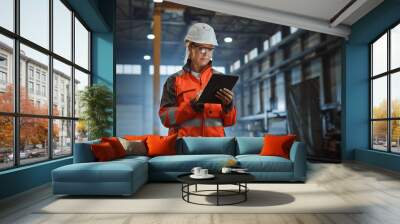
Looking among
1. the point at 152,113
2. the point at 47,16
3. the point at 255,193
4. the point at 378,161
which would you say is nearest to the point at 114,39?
the point at 152,113

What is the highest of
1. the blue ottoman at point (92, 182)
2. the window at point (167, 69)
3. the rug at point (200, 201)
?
the window at point (167, 69)

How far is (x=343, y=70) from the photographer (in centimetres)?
825

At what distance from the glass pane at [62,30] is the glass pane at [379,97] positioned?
6.30 metres

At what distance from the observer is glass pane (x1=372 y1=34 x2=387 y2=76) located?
7426 millimetres

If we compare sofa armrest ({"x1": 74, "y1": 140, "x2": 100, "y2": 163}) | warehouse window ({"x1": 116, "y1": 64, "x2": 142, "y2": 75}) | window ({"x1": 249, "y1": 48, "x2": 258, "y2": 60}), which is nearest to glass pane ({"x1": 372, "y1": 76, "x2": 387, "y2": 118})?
window ({"x1": 249, "y1": 48, "x2": 258, "y2": 60})

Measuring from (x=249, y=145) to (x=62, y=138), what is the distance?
321cm

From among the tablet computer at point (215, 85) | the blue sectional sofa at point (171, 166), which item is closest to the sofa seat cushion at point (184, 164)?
the blue sectional sofa at point (171, 166)

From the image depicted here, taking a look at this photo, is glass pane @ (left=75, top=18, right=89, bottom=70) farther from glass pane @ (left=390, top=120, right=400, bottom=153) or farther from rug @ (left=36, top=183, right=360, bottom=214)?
glass pane @ (left=390, top=120, right=400, bottom=153)

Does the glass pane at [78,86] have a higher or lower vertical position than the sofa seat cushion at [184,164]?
higher

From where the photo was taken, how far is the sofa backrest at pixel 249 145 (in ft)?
19.3

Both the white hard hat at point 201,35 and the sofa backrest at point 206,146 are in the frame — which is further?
the white hard hat at point 201,35

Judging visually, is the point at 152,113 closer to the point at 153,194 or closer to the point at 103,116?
the point at 103,116

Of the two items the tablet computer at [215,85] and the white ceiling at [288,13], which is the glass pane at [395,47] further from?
the tablet computer at [215,85]

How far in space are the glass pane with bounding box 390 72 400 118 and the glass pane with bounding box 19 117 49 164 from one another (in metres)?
6.30
